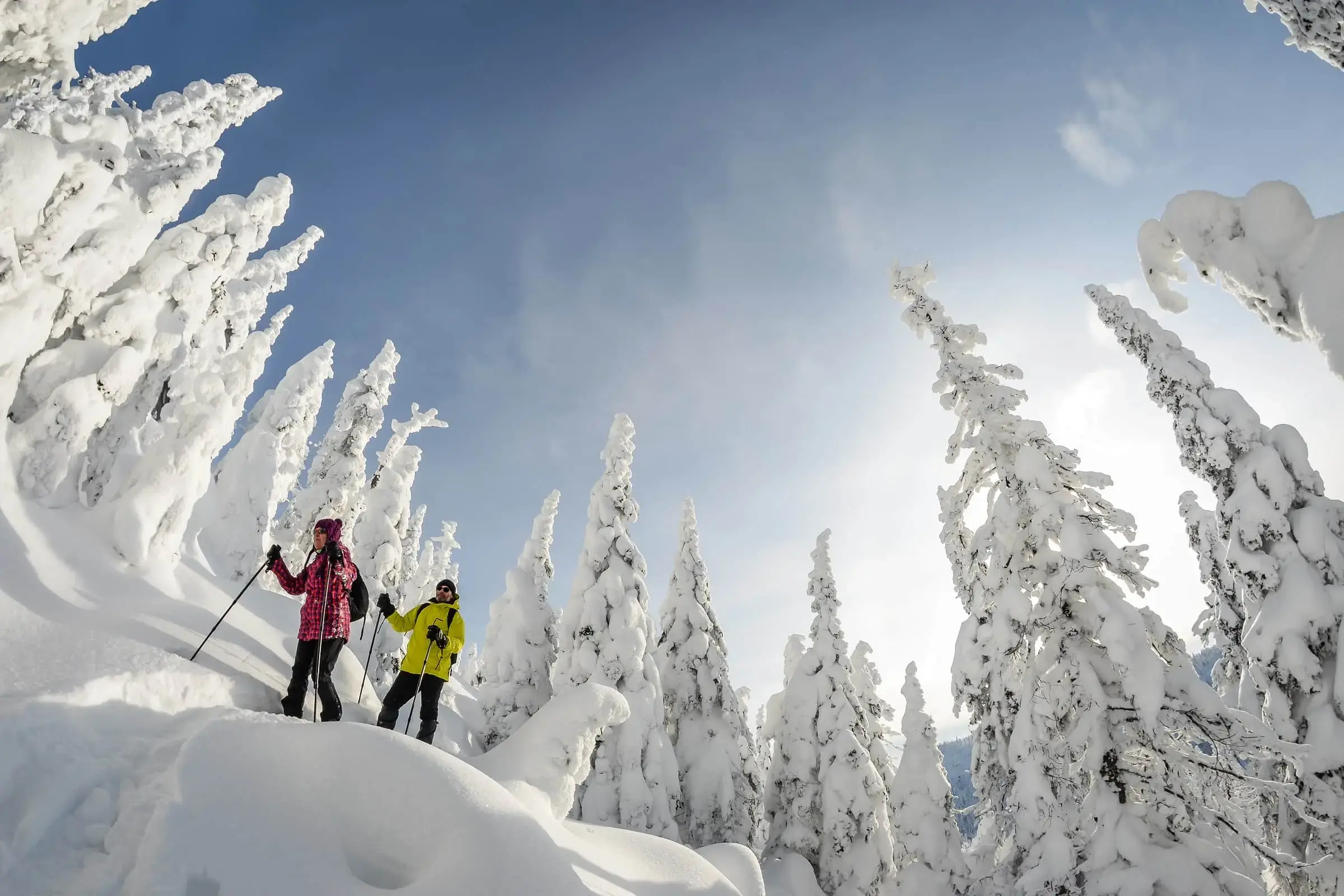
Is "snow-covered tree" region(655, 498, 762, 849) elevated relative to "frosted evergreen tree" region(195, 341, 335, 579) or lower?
lower

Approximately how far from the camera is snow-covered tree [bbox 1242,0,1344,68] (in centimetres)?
495

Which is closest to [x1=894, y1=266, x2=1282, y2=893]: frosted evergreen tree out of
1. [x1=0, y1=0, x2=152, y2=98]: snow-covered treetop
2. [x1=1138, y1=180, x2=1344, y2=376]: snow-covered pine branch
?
[x1=1138, y1=180, x2=1344, y2=376]: snow-covered pine branch

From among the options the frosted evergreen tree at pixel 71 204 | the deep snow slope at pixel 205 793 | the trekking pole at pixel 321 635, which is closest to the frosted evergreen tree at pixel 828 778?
the deep snow slope at pixel 205 793

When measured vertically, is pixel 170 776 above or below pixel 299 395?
below

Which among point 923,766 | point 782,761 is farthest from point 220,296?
point 923,766

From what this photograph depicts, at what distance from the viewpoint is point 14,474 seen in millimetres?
7098

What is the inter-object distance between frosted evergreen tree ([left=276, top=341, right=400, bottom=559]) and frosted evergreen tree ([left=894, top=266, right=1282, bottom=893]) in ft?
67.1

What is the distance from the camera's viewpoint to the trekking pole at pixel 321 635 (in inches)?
289

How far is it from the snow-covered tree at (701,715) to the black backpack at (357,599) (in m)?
11.2

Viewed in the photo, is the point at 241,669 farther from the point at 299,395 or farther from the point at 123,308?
the point at 299,395

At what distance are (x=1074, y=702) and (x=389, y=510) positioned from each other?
23558 millimetres

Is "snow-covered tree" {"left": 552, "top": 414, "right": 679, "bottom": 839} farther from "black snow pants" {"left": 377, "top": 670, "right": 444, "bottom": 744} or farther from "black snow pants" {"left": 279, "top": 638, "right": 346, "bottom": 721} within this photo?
"black snow pants" {"left": 279, "top": 638, "right": 346, "bottom": 721}

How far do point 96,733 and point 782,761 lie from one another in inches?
660

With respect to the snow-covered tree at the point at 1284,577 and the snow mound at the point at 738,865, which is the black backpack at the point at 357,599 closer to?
the snow mound at the point at 738,865
